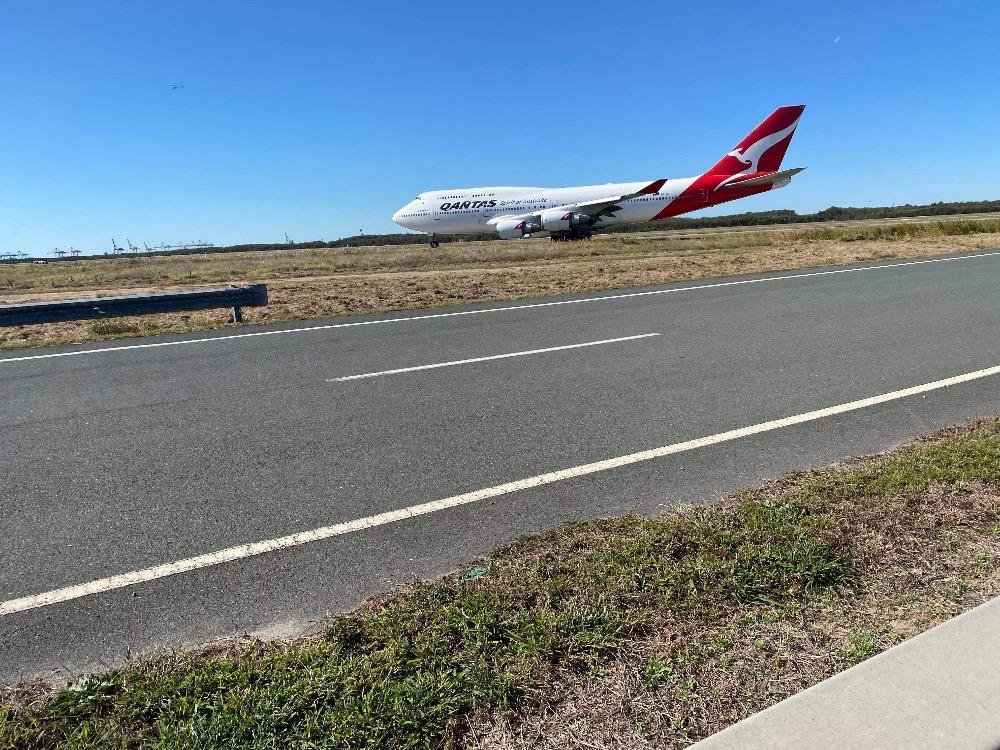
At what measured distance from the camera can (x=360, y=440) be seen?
4.88 meters

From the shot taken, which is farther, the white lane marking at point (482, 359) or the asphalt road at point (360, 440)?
the white lane marking at point (482, 359)

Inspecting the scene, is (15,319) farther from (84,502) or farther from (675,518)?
(675,518)

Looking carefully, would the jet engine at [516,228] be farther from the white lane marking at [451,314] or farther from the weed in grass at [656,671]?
the weed in grass at [656,671]

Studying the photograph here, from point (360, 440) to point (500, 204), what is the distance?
37286mm

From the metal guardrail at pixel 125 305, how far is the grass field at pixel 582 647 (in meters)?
9.40

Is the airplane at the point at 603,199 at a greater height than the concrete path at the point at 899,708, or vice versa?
the airplane at the point at 603,199

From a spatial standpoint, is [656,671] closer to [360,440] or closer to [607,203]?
[360,440]

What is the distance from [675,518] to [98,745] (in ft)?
8.29

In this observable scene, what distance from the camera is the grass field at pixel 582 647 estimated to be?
6.64 feet

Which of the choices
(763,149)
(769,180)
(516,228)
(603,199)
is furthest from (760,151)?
(516,228)

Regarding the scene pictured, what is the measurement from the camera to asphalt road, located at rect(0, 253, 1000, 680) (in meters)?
2.99

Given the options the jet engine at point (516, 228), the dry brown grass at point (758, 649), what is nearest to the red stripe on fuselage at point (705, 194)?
the jet engine at point (516, 228)

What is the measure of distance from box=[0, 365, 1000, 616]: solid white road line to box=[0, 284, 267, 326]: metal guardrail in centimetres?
856

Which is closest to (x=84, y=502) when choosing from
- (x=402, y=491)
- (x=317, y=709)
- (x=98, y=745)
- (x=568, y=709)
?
(x=402, y=491)
